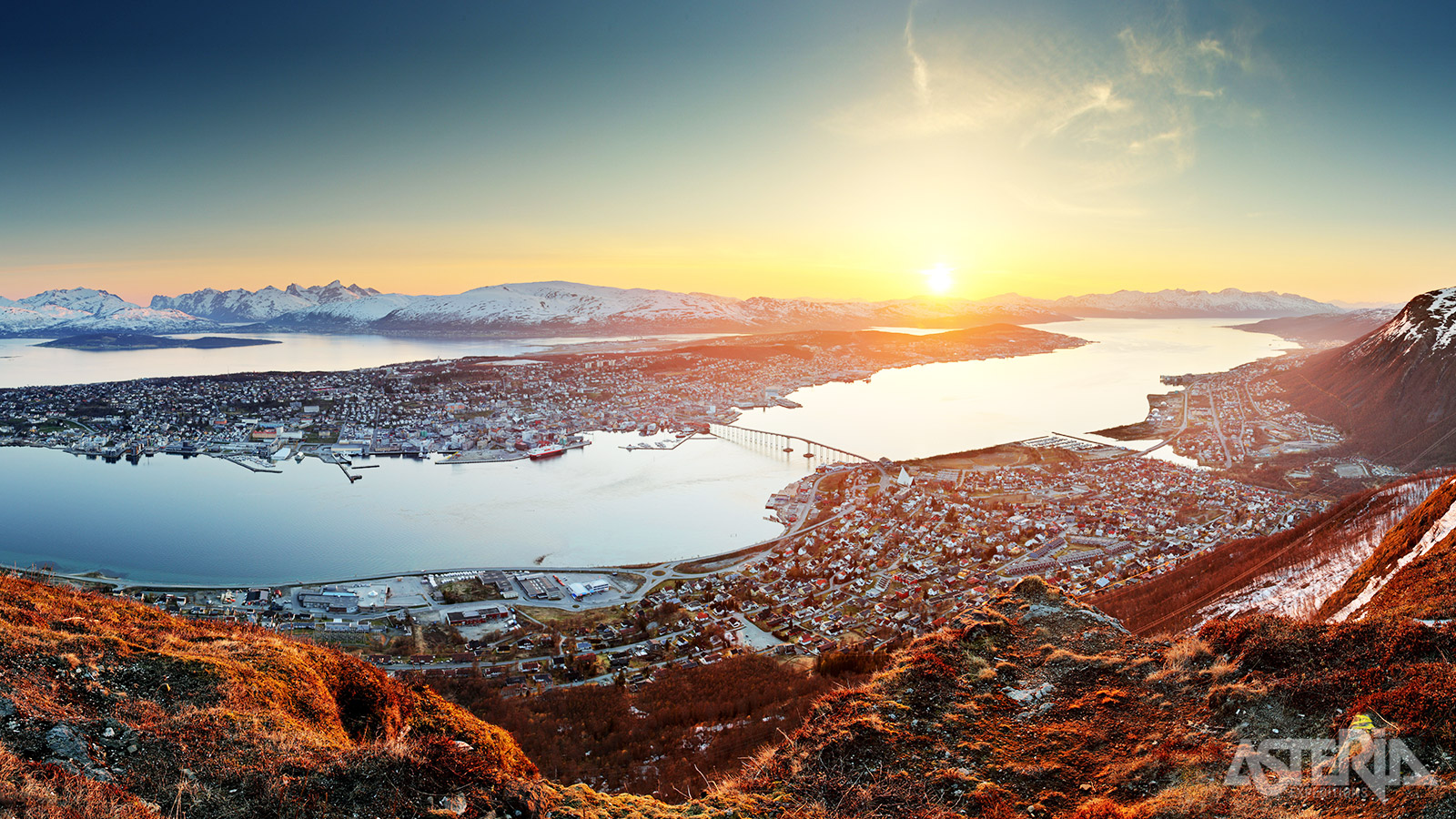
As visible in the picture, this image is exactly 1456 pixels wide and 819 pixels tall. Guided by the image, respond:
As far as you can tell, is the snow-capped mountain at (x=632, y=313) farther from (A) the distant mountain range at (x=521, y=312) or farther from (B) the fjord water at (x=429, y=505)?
(B) the fjord water at (x=429, y=505)

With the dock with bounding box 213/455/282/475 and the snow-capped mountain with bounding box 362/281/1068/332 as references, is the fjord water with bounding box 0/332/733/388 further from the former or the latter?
the dock with bounding box 213/455/282/475

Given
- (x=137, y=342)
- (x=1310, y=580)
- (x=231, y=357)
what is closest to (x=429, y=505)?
(x=1310, y=580)

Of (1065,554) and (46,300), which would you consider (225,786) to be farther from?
(46,300)

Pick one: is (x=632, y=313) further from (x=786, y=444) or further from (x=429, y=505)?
(x=429, y=505)

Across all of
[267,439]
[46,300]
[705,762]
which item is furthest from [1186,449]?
[46,300]

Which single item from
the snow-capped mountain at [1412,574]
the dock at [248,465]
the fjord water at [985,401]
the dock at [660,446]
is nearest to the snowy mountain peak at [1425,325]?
the fjord water at [985,401]

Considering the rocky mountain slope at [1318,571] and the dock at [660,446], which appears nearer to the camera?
the rocky mountain slope at [1318,571]
